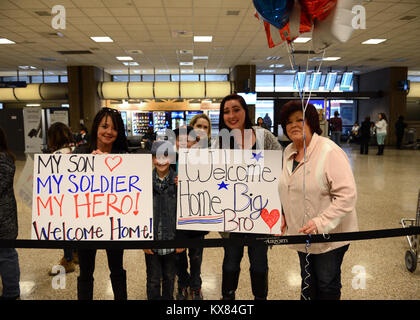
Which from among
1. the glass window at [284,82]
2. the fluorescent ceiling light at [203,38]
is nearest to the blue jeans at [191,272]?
the fluorescent ceiling light at [203,38]

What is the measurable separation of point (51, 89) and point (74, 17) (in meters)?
8.25

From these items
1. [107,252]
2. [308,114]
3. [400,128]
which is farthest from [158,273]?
[400,128]

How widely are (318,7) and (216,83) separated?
12845 millimetres

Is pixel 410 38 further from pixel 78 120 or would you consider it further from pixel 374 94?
pixel 78 120

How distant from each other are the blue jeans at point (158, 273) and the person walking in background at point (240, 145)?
0.36 meters

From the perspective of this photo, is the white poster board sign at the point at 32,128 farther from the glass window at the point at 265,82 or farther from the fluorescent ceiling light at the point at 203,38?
the glass window at the point at 265,82

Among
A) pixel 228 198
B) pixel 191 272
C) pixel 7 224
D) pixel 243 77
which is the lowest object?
pixel 191 272

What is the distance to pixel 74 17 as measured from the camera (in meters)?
7.03

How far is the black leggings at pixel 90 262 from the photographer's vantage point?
1769 millimetres

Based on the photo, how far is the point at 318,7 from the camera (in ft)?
4.77

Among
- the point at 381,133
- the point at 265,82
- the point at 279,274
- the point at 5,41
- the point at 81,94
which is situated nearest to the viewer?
the point at 279,274

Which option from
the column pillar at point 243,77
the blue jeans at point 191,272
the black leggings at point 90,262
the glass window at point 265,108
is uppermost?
the column pillar at point 243,77

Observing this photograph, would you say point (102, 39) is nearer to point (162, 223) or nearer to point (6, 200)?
point (6, 200)

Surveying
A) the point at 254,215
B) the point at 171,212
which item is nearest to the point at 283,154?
the point at 254,215
